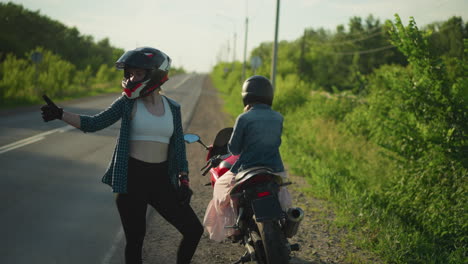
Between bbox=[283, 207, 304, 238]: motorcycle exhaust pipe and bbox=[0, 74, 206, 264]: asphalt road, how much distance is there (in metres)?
1.94

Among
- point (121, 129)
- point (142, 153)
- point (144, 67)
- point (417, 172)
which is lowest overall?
point (417, 172)

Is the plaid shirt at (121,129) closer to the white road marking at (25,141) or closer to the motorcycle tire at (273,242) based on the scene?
the motorcycle tire at (273,242)

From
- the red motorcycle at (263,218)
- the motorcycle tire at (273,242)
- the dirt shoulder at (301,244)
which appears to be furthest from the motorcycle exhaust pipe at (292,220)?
the dirt shoulder at (301,244)

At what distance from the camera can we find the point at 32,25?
34.1 m

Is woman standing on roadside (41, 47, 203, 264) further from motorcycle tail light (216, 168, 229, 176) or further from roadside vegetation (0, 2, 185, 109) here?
roadside vegetation (0, 2, 185, 109)

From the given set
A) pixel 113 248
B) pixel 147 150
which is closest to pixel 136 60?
pixel 147 150

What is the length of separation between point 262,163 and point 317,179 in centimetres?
460

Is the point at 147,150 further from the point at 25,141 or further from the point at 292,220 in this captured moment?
the point at 25,141

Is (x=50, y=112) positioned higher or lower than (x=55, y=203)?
higher

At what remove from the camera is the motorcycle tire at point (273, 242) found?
112 inches

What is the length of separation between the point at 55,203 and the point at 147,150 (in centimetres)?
348

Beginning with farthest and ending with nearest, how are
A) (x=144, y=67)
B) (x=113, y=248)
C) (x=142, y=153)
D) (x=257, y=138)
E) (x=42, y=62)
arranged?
(x=42, y=62)
(x=113, y=248)
(x=257, y=138)
(x=142, y=153)
(x=144, y=67)

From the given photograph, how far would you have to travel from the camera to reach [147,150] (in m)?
2.91

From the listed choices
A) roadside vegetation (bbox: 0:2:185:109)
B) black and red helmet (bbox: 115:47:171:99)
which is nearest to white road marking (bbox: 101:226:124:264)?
black and red helmet (bbox: 115:47:171:99)
